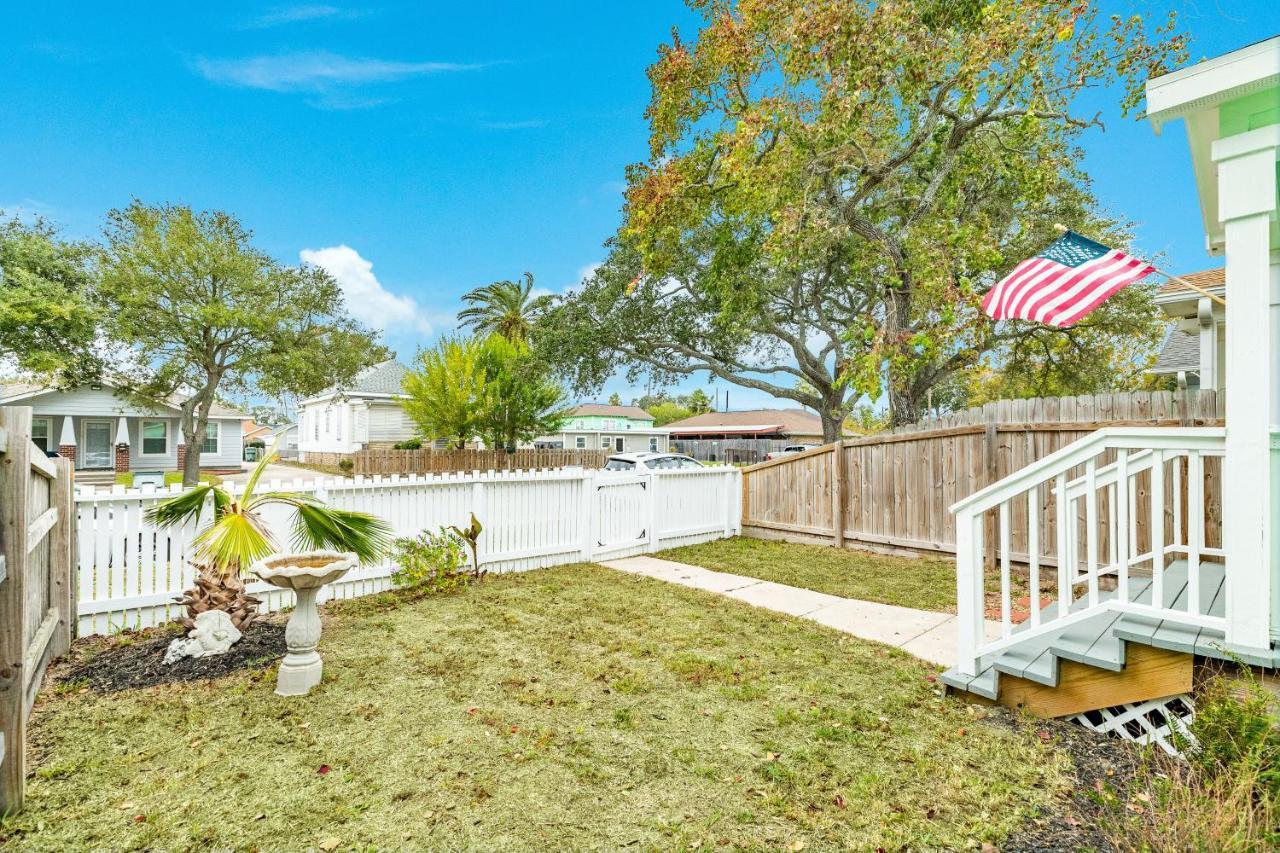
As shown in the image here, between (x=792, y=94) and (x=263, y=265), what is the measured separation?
16.6 m

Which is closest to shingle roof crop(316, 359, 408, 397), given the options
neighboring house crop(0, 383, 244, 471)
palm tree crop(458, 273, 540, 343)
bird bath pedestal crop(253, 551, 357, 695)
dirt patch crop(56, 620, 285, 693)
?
palm tree crop(458, 273, 540, 343)

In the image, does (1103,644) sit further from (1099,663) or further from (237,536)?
(237,536)

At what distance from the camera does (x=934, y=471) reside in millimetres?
7562

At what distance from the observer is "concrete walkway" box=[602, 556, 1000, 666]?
4.42 meters

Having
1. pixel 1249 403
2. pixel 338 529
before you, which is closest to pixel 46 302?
pixel 338 529

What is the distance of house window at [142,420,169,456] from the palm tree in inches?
530

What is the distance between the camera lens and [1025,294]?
4.70m

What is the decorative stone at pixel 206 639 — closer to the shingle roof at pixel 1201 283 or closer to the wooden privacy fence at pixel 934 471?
the wooden privacy fence at pixel 934 471

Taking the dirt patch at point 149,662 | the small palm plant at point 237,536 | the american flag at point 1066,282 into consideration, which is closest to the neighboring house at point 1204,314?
the american flag at point 1066,282

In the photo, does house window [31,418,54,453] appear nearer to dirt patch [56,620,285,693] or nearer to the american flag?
dirt patch [56,620,285,693]

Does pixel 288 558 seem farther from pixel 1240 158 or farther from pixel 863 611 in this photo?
pixel 1240 158

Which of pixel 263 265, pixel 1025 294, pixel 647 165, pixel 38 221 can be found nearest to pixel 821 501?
pixel 1025 294

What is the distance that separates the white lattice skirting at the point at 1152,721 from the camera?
102 inches

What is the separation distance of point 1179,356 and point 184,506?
14.9m
